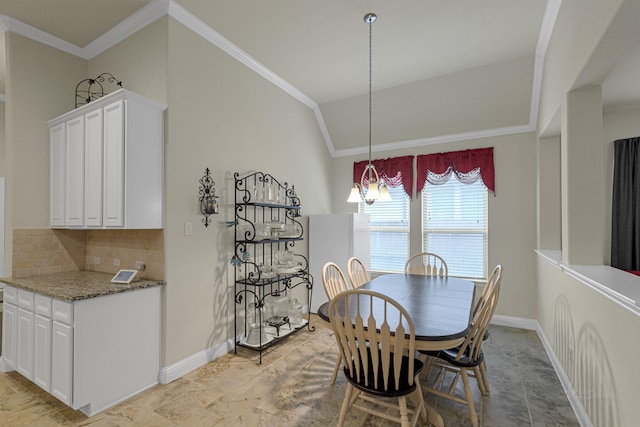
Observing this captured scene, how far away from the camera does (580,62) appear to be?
1.98m

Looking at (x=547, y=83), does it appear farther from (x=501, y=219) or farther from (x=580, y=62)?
(x=501, y=219)

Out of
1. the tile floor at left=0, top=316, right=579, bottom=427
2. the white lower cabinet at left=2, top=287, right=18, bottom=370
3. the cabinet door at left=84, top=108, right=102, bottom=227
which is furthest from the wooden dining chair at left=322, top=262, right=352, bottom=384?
the white lower cabinet at left=2, top=287, right=18, bottom=370

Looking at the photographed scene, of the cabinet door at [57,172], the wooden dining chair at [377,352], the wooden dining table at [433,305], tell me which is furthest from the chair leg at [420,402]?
the cabinet door at [57,172]

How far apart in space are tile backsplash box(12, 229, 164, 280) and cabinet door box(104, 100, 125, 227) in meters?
0.32

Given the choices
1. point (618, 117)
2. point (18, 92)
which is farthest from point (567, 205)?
point (18, 92)

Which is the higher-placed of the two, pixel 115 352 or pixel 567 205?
pixel 567 205

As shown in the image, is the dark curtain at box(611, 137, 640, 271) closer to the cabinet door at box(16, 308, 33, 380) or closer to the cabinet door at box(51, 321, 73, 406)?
the cabinet door at box(51, 321, 73, 406)

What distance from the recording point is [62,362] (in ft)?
6.89

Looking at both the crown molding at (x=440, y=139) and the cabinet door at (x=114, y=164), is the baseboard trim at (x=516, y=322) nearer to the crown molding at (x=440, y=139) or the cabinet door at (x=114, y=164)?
the crown molding at (x=440, y=139)

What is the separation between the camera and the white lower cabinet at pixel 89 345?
207 centimetres

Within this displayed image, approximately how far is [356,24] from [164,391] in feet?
11.7

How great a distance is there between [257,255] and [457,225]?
285cm

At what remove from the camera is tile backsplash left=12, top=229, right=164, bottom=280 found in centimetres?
265

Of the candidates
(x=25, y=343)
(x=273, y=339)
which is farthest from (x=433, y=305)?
(x=25, y=343)
